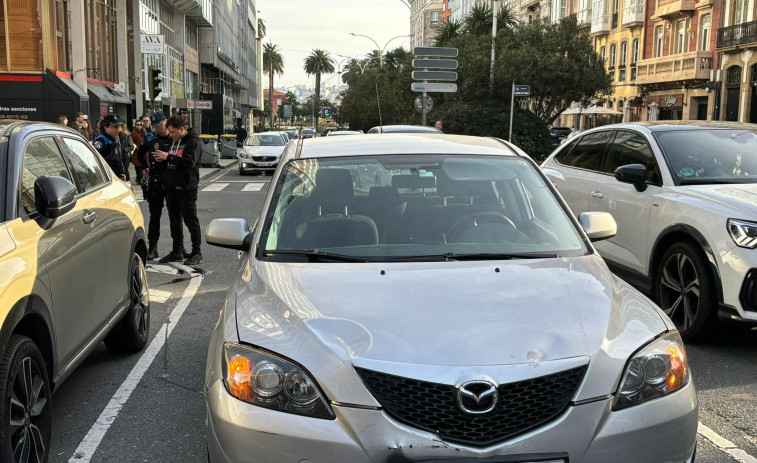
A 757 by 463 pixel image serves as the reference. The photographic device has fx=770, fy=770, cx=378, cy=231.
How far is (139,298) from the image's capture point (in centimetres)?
568

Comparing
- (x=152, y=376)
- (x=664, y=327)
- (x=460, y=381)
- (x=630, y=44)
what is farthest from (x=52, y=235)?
(x=630, y=44)

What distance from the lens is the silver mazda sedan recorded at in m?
2.52

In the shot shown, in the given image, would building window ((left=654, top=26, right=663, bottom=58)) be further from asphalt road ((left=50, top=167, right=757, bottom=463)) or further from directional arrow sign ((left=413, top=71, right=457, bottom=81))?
asphalt road ((left=50, top=167, right=757, bottom=463))

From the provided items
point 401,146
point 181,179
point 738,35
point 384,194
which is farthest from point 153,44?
point 738,35

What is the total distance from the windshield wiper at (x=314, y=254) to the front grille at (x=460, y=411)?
985 mm

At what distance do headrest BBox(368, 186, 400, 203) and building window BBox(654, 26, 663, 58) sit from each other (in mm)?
53708

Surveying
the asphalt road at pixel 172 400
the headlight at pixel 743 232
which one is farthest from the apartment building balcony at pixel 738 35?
the headlight at pixel 743 232

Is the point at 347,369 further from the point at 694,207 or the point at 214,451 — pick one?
the point at 694,207

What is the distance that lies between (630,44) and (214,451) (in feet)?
196

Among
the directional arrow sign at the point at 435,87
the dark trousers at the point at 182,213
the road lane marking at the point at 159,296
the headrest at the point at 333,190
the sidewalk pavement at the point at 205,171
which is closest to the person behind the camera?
the headrest at the point at 333,190

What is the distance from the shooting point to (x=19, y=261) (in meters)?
3.39

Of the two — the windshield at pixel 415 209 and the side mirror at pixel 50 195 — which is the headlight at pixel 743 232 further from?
the side mirror at pixel 50 195

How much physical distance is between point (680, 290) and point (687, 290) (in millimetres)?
103

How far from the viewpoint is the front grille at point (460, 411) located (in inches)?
99.1
